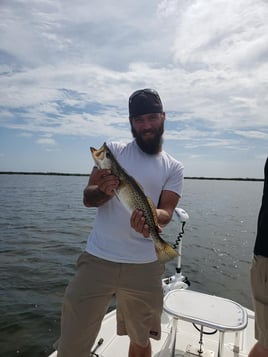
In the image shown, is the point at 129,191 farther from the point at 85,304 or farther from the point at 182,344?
the point at 182,344

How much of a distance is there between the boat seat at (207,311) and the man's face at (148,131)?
1.79 meters

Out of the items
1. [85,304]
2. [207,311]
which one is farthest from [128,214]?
[207,311]

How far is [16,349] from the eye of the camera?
6328 millimetres

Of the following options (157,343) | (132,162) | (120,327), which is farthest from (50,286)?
(132,162)

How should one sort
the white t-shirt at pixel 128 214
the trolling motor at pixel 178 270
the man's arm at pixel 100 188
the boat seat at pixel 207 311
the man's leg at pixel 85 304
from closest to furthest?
the man's arm at pixel 100 188
the man's leg at pixel 85 304
the white t-shirt at pixel 128 214
the boat seat at pixel 207 311
the trolling motor at pixel 178 270

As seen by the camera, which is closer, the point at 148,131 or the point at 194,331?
the point at 148,131

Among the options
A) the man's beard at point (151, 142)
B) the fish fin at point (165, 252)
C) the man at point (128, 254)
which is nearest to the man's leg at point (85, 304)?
the man at point (128, 254)

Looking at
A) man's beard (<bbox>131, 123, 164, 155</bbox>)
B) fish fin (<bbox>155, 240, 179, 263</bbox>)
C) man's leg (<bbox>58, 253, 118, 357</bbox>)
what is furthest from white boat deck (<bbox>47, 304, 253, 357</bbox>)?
man's beard (<bbox>131, 123, 164, 155</bbox>)

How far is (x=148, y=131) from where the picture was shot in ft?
11.0

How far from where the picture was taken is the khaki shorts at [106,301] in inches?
116

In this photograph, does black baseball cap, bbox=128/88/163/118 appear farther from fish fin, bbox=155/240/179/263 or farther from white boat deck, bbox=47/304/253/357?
white boat deck, bbox=47/304/253/357

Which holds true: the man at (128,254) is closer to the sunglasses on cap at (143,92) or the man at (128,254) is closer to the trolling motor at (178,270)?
the sunglasses on cap at (143,92)

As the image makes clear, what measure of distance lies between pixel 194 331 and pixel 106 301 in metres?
Result: 2.33

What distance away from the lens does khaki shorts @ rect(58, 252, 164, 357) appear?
9.70ft
